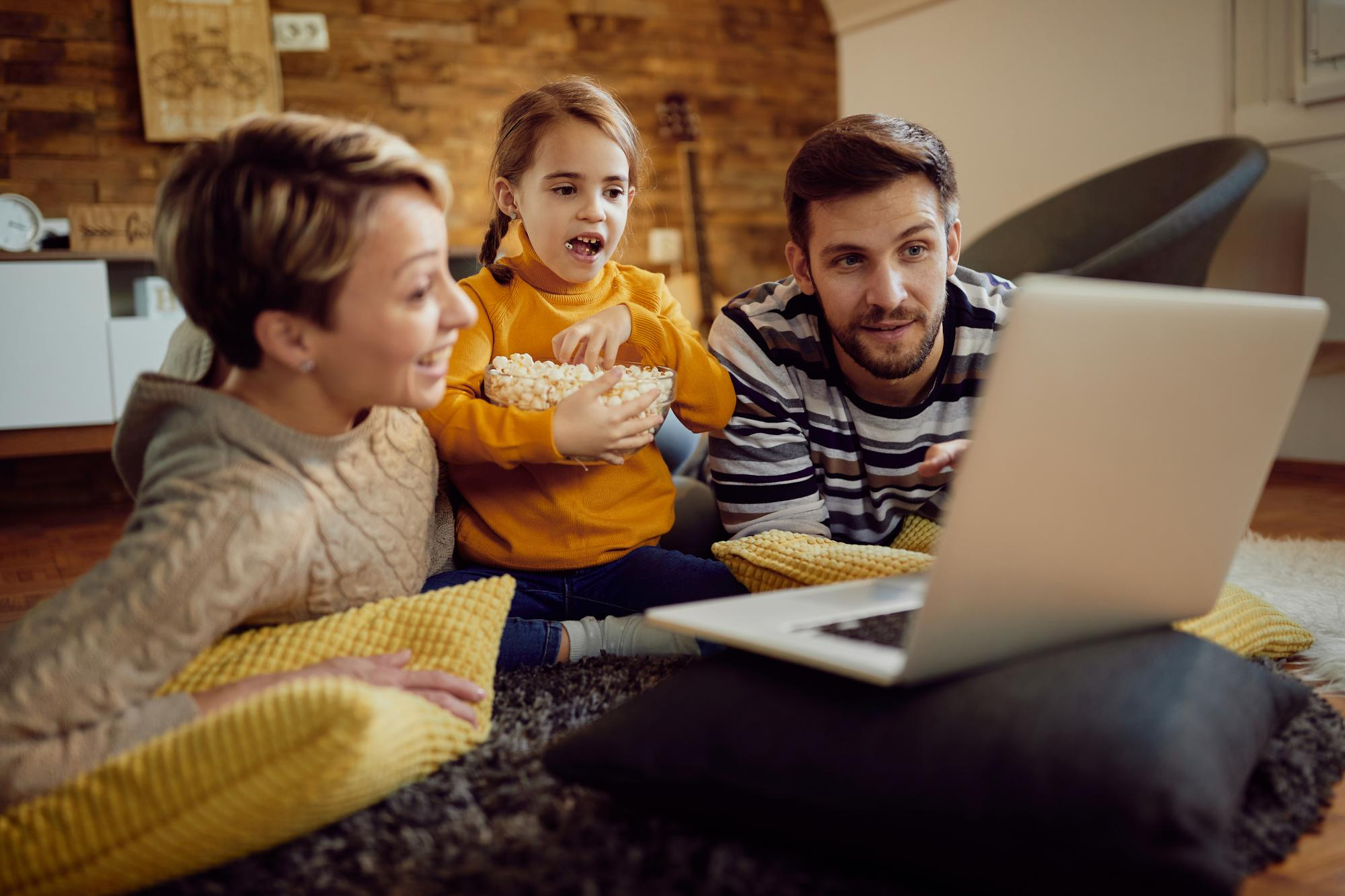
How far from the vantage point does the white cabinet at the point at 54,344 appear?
3100 millimetres

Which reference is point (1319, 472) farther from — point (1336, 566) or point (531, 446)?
point (531, 446)

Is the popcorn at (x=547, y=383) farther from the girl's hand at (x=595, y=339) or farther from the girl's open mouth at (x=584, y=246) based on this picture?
the girl's open mouth at (x=584, y=246)

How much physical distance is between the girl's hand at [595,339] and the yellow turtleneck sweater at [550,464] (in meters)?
0.03

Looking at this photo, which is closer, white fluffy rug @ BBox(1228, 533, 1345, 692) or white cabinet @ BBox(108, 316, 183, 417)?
white fluffy rug @ BBox(1228, 533, 1345, 692)

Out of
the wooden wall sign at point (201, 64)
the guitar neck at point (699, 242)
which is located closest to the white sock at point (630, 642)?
the wooden wall sign at point (201, 64)

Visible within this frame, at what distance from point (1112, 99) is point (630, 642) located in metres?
3.00

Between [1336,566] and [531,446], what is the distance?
1.50 m

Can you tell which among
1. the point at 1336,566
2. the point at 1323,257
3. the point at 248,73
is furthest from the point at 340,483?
the point at 248,73

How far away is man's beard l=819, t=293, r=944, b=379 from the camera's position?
1433 mm

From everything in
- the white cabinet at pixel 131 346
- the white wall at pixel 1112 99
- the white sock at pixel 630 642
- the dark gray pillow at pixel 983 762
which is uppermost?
the white wall at pixel 1112 99

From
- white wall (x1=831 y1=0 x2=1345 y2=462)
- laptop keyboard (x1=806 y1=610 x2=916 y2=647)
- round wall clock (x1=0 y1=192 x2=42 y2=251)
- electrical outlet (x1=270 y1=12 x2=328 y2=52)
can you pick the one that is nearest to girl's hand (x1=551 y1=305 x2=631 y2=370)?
laptop keyboard (x1=806 y1=610 x2=916 y2=647)

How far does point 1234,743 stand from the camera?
0.84 meters

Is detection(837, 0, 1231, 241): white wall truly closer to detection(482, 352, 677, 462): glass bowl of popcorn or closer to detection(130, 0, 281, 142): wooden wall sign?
detection(130, 0, 281, 142): wooden wall sign

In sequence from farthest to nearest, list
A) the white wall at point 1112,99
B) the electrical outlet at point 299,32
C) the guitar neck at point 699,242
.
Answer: the guitar neck at point 699,242, the electrical outlet at point 299,32, the white wall at point 1112,99
